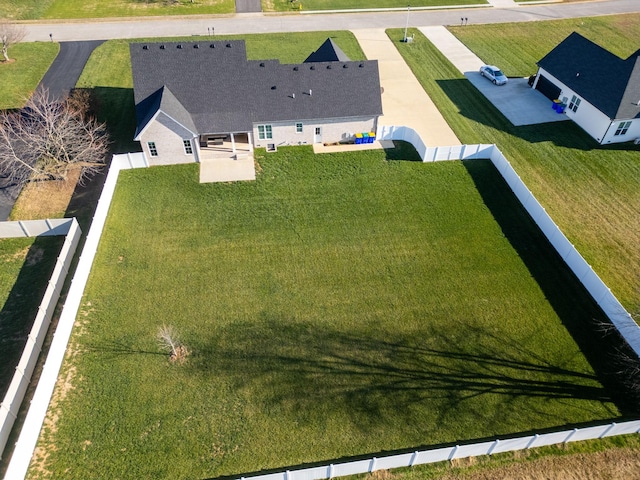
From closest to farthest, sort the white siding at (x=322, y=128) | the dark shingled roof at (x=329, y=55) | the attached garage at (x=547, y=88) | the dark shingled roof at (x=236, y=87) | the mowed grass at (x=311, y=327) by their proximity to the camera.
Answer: the mowed grass at (x=311, y=327), the dark shingled roof at (x=236, y=87), the white siding at (x=322, y=128), the dark shingled roof at (x=329, y=55), the attached garage at (x=547, y=88)

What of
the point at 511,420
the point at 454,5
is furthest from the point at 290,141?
the point at 454,5

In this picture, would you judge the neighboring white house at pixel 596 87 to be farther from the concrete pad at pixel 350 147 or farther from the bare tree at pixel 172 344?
the bare tree at pixel 172 344

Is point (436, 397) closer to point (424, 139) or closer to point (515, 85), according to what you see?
point (424, 139)

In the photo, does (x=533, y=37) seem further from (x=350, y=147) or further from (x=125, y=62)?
(x=125, y=62)

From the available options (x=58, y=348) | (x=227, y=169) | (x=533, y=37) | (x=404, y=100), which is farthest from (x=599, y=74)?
(x=58, y=348)

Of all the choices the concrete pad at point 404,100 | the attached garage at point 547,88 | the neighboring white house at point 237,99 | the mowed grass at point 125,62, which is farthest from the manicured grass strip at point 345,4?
the neighboring white house at point 237,99

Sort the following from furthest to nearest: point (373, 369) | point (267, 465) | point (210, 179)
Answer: point (210, 179), point (373, 369), point (267, 465)
